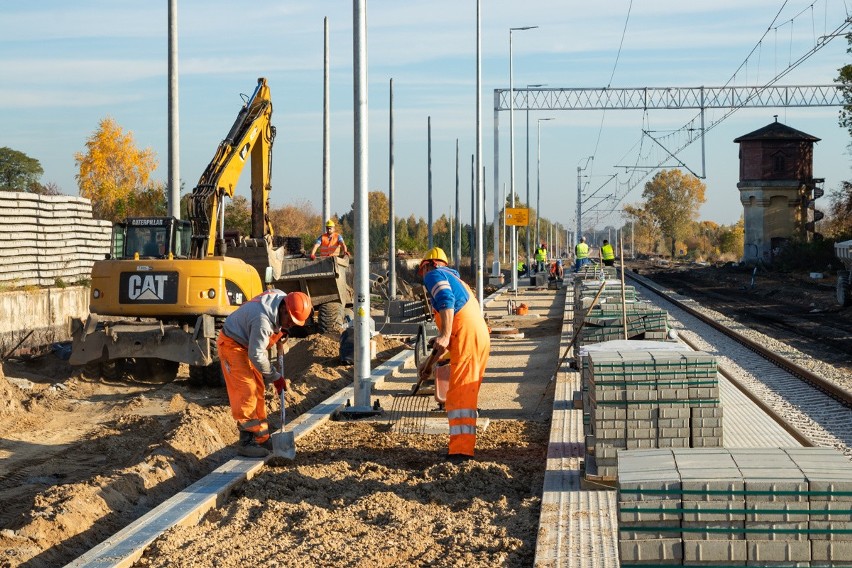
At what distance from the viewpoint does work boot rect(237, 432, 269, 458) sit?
10.7 m

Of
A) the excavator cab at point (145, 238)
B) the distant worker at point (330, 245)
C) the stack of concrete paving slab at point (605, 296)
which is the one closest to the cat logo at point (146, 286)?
the excavator cab at point (145, 238)

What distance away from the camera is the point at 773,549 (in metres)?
5.12

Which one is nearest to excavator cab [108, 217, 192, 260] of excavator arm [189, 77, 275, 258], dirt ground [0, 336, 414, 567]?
excavator arm [189, 77, 275, 258]

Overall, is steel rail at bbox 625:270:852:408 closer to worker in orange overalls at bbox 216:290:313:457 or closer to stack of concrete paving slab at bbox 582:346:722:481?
stack of concrete paving slab at bbox 582:346:722:481

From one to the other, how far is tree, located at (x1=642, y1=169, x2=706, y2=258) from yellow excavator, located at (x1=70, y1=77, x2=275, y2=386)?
115 meters

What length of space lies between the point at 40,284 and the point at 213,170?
7001 mm

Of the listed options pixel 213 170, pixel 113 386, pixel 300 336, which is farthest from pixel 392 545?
pixel 300 336

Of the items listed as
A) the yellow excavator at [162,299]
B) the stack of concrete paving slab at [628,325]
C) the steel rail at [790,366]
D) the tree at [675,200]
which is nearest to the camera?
the stack of concrete paving slab at [628,325]

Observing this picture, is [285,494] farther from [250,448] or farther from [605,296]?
[605,296]

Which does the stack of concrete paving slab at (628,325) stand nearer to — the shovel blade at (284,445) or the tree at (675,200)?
the shovel blade at (284,445)

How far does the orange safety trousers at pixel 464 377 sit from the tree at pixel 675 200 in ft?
403

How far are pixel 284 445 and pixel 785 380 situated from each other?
9.96 m

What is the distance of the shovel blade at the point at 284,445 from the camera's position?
10641 mm

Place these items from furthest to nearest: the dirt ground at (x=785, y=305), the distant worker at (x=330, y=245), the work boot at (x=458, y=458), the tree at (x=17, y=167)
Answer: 1. the tree at (x=17, y=167)
2. the distant worker at (x=330, y=245)
3. the dirt ground at (x=785, y=305)
4. the work boot at (x=458, y=458)
